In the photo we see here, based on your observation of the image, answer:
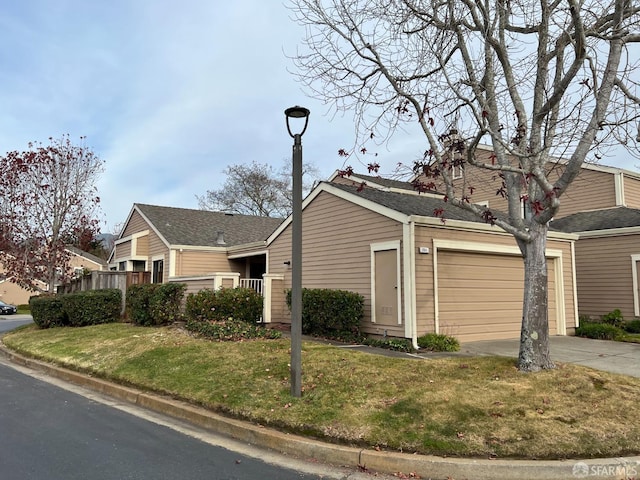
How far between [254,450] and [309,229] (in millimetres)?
9286

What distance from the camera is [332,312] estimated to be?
11352 mm

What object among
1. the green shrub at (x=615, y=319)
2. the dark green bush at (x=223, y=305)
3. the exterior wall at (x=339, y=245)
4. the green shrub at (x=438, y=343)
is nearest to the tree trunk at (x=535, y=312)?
the green shrub at (x=438, y=343)

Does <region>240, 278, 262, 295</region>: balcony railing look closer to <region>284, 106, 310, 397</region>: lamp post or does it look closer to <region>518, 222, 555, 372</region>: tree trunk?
<region>284, 106, 310, 397</region>: lamp post

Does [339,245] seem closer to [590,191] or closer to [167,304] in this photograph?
[167,304]

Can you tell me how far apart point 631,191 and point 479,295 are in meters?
10.5

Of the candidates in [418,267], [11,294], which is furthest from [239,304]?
[11,294]

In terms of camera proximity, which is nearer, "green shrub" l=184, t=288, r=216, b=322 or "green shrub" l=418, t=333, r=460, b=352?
"green shrub" l=418, t=333, r=460, b=352

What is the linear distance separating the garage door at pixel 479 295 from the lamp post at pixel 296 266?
17.8 feet

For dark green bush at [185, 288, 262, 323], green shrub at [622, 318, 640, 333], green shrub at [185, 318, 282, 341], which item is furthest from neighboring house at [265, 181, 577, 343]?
green shrub at [185, 318, 282, 341]

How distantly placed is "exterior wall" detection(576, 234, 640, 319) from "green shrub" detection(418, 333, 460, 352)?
8.05 m

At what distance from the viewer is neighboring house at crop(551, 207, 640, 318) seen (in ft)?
47.6

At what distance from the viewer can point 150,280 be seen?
2133 centimetres

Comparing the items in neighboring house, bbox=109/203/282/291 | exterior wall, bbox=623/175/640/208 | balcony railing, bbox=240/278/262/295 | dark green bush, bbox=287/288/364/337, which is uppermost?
exterior wall, bbox=623/175/640/208

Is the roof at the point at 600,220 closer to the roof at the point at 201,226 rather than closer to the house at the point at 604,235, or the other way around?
the house at the point at 604,235
